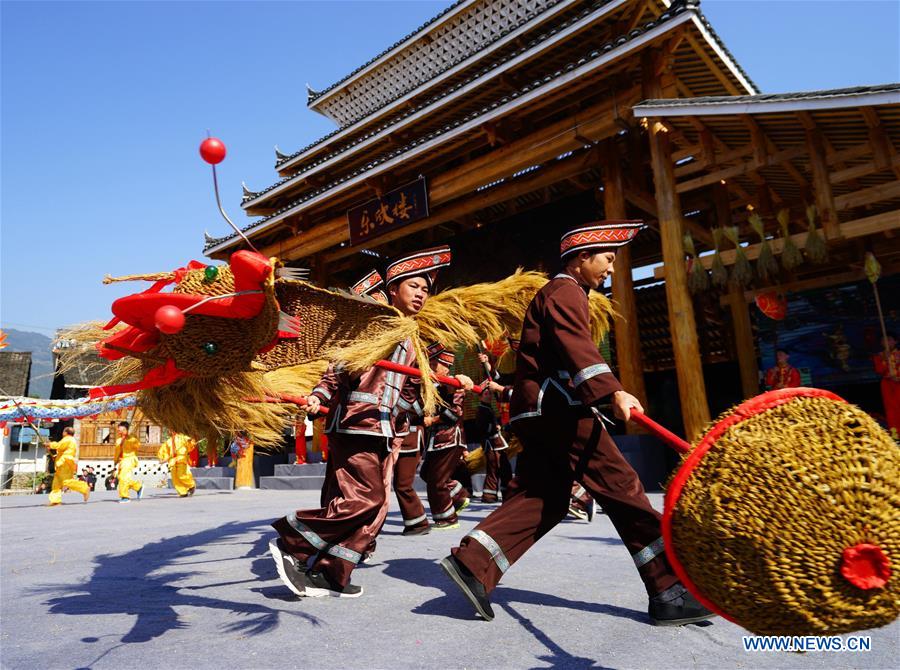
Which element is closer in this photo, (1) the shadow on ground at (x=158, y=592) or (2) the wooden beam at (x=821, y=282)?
(1) the shadow on ground at (x=158, y=592)

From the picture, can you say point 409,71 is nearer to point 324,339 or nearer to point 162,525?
point 162,525

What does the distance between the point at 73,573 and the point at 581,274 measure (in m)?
3.75

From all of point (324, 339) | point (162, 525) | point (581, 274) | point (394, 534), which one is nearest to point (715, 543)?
point (581, 274)

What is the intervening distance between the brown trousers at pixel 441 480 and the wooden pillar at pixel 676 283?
2.70 m

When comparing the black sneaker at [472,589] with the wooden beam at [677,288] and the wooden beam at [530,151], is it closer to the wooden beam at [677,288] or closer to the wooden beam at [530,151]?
the wooden beam at [677,288]

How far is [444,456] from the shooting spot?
16.9ft

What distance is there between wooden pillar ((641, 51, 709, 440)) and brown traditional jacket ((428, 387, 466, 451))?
2.57 meters

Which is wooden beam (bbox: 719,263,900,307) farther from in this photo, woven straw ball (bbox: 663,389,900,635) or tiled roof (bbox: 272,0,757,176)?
woven straw ball (bbox: 663,389,900,635)

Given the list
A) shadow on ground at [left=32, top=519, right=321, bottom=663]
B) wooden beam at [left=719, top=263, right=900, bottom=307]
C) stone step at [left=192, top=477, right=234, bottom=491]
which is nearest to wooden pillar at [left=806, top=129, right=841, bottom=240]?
wooden beam at [left=719, top=263, right=900, bottom=307]

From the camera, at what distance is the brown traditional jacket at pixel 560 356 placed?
2.21m

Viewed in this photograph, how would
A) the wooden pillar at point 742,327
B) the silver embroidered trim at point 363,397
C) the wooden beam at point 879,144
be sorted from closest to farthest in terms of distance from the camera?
the silver embroidered trim at point 363,397, the wooden beam at point 879,144, the wooden pillar at point 742,327

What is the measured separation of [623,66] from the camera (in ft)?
24.2

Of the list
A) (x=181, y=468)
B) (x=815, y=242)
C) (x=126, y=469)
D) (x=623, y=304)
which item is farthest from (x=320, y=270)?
(x=815, y=242)

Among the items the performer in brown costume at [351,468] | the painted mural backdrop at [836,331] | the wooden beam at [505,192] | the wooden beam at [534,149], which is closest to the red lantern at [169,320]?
the performer in brown costume at [351,468]
